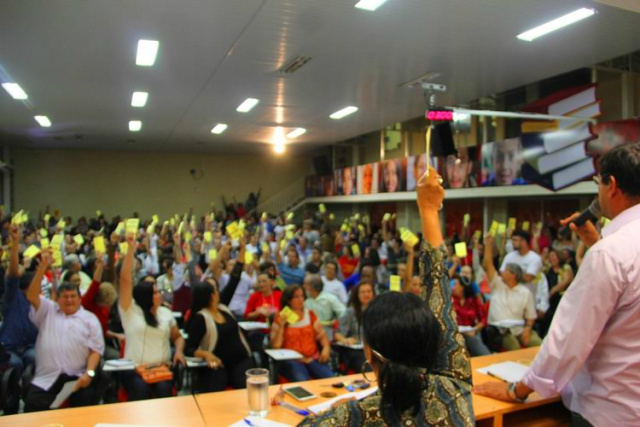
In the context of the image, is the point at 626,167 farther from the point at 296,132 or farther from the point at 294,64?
the point at 296,132

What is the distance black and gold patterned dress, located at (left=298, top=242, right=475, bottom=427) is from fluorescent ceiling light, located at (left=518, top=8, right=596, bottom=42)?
4.96 metres

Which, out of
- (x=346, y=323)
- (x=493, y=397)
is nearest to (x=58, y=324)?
(x=346, y=323)

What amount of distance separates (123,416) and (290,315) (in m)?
1.82

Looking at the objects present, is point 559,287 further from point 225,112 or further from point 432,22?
point 225,112

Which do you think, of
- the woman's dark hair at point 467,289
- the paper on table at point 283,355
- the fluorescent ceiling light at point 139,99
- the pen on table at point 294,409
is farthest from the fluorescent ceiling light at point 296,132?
the pen on table at point 294,409

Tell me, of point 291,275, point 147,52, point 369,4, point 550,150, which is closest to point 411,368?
point 369,4

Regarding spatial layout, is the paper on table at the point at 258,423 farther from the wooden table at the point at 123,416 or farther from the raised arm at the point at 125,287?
the raised arm at the point at 125,287

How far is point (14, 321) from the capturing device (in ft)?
13.4

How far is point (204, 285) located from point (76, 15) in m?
3.43

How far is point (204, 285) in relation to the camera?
3871 mm

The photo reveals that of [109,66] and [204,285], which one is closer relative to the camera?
[204,285]

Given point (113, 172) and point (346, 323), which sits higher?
point (113, 172)

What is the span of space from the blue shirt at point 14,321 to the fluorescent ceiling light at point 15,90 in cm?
535

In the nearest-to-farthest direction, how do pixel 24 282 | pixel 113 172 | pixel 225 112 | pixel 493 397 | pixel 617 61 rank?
1. pixel 493 397
2. pixel 24 282
3. pixel 617 61
4. pixel 225 112
5. pixel 113 172
